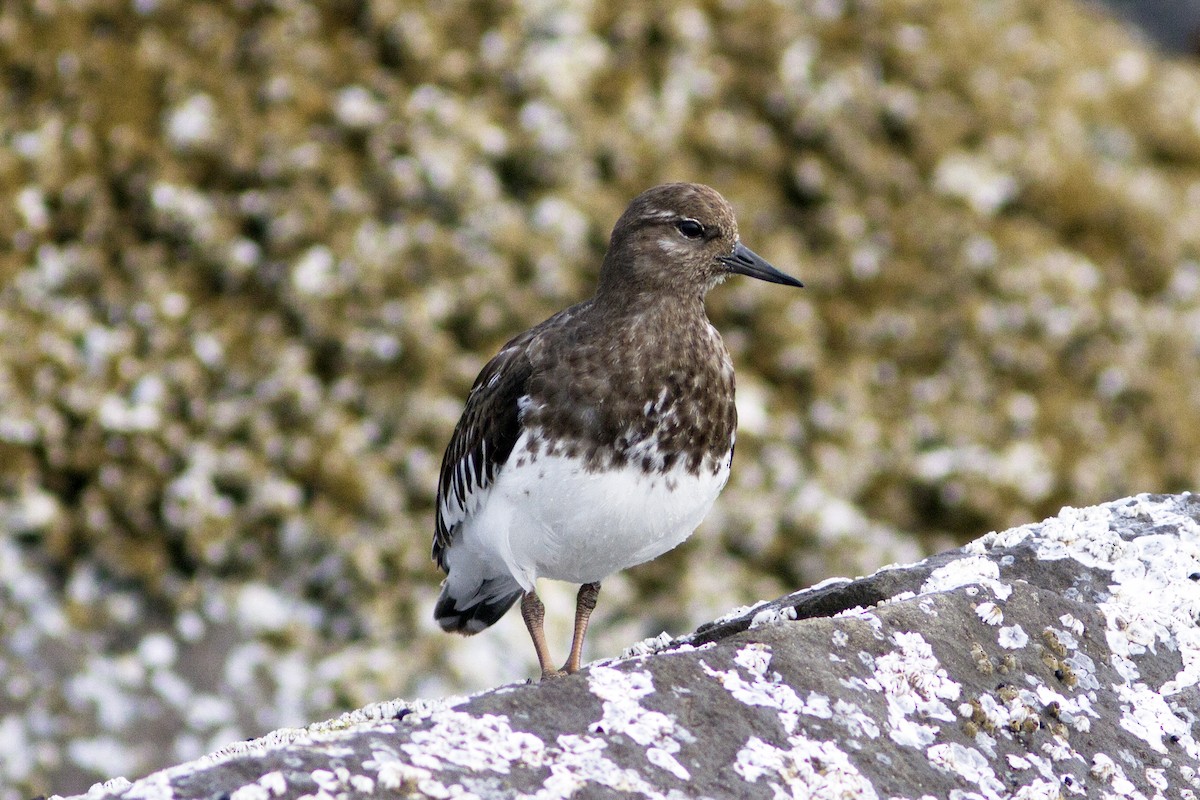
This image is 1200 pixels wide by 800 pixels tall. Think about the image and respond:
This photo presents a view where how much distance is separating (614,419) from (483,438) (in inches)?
29.9

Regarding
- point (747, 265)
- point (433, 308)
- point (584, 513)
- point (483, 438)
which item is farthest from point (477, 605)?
point (433, 308)

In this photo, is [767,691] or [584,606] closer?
[767,691]

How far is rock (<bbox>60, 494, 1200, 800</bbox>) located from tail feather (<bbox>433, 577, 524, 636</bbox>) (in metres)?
1.78

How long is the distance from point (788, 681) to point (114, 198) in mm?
8702

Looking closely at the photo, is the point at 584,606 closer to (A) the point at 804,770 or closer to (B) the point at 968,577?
(B) the point at 968,577

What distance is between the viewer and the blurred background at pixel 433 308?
9656mm

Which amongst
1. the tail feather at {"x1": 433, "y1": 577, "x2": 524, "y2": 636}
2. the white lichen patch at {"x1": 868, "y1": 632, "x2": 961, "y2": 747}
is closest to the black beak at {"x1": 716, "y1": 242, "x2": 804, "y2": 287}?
the tail feather at {"x1": 433, "y1": 577, "x2": 524, "y2": 636}

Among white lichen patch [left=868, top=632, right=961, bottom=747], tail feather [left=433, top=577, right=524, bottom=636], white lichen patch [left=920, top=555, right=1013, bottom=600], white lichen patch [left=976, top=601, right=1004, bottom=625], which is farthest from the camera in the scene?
tail feather [left=433, top=577, right=524, bottom=636]

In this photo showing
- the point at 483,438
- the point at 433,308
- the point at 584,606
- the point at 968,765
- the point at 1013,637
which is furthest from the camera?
the point at 433,308

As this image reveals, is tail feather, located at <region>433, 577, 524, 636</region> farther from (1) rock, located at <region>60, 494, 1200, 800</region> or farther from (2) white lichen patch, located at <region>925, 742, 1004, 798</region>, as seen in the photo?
(2) white lichen patch, located at <region>925, 742, 1004, 798</region>

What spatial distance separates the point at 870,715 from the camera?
150 inches

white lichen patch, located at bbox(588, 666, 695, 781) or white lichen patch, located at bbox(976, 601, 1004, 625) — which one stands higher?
white lichen patch, located at bbox(976, 601, 1004, 625)

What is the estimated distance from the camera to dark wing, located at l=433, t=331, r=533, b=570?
220 inches

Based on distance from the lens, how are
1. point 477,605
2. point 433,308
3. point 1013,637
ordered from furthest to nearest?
1. point 433,308
2. point 477,605
3. point 1013,637
